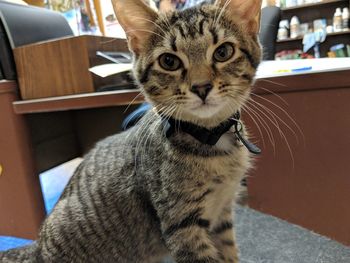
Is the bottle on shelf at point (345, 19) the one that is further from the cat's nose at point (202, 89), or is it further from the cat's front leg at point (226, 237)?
the cat's nose at point (202, 89)

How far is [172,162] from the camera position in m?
0.84

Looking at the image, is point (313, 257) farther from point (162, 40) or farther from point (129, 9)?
point (129, 9)

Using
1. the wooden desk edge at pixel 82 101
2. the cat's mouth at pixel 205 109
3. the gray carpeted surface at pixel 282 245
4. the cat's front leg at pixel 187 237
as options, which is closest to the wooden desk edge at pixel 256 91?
the wooden desk edge at pixel 82 101

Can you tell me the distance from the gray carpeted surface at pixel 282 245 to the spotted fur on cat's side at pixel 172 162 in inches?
8.3

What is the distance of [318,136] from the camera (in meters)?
0.96

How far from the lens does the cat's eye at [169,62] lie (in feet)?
2.59

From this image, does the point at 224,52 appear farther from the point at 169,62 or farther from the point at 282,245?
the point at 282,245

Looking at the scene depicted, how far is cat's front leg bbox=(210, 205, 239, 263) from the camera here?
1001 millimetres

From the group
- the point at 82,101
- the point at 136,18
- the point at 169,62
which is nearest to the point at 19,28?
the point at 82,101

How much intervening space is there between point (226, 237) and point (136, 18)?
69 cm

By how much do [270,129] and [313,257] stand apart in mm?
441

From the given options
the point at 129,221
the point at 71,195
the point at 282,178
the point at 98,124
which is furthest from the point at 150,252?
the point at 98,124

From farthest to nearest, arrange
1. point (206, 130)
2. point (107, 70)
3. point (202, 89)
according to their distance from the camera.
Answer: point (107, 70) → point (206, 130) → point (202, 89)

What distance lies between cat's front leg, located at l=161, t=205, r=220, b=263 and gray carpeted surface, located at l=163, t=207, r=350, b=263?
39 cm
